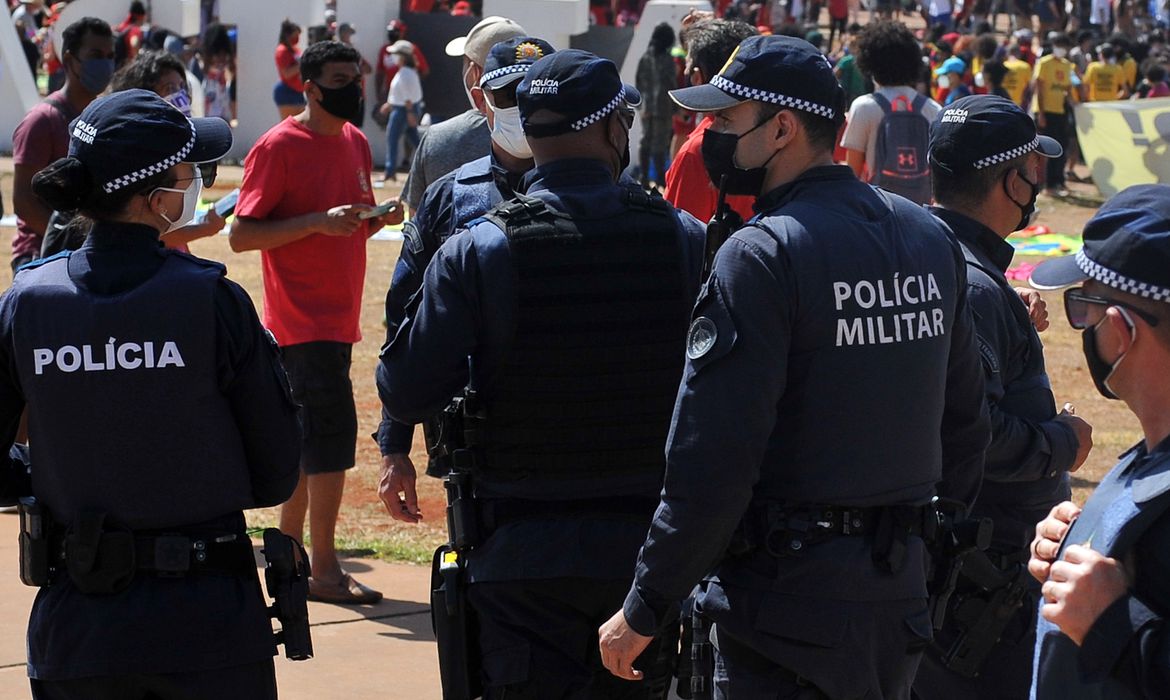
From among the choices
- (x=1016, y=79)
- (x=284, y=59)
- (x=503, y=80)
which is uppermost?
(x=503, y=80)

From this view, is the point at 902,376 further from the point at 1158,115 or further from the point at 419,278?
the point at 1158,115

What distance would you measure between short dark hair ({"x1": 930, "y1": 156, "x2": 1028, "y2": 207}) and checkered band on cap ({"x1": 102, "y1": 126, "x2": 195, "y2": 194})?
197 centimetres

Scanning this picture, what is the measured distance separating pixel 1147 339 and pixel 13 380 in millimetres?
2286

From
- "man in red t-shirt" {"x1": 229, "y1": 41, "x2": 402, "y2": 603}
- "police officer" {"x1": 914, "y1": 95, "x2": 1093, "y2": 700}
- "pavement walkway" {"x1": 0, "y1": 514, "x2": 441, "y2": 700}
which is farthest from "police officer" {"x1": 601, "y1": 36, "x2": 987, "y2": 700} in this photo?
"man in red t-shirt" {"x1": 229, "y1": 41, "x2": 402, "y2": 603}

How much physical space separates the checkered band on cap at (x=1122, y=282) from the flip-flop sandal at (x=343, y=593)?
13.7 ft

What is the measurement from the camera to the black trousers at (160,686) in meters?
3.22

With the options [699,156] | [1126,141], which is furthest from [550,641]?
[1126,141]

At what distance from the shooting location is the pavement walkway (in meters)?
5.25

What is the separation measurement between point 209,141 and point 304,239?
230 cm

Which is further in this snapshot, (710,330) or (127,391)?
(127,391)

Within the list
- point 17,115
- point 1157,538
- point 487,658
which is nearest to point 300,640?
point 487,658

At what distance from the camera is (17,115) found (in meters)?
23.1

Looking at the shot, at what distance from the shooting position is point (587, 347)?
12.1ft

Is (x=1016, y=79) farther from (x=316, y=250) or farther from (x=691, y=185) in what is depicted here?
(x=316, y=250)
